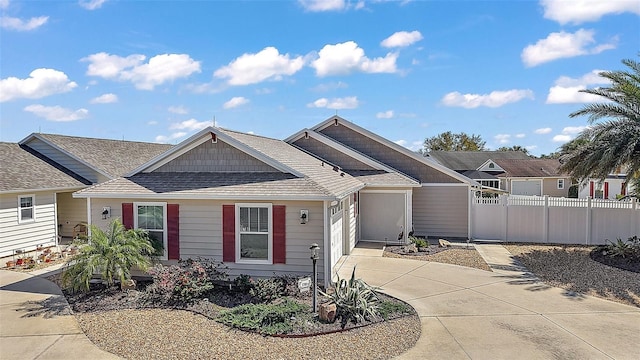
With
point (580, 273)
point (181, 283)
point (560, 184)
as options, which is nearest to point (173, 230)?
point (181, 283)

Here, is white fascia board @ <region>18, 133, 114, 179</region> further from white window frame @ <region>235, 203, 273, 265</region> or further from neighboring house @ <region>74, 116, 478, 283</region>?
white window frame @ <region>235, 203, 273, 265</region>

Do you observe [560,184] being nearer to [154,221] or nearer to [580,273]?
[580,273]

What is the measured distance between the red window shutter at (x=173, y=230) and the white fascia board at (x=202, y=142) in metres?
2.14

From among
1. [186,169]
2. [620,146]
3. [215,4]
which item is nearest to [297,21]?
[215,4]

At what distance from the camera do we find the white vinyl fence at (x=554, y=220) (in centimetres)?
1494

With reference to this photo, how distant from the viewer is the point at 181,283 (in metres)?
9.23

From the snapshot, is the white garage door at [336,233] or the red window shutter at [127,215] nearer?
the red window shutter at [127,215]

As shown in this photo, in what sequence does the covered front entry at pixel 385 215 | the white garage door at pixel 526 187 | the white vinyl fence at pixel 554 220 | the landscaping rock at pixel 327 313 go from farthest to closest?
the white garage door at pixel 526 187 < the covered front entry at pixel 385 215 < the white vinyl fence at pixel 554 220 < the landscaping rock at pixel 327 313

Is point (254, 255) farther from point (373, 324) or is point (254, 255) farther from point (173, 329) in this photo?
point (373, 324)

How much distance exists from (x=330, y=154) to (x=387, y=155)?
2667 mm

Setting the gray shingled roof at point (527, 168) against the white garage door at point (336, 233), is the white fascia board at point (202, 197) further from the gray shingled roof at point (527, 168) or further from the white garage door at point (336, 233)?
the gray shingled roof at point (527, 168)

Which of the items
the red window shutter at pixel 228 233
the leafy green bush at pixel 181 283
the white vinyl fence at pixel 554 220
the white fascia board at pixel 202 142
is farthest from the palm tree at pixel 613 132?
the leafy green bush at pixel 181 283

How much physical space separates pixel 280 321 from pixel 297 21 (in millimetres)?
11897

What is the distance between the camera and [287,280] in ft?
32.9
